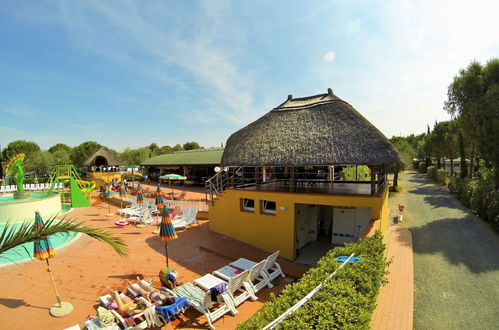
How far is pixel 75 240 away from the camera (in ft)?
39.3

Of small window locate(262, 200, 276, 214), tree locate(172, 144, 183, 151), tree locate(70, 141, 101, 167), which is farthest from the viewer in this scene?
tree locate(172, 144, 183, 151)

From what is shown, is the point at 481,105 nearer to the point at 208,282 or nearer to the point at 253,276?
the point at 253,276

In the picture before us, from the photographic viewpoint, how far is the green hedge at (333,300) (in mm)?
3521

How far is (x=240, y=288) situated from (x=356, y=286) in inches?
160

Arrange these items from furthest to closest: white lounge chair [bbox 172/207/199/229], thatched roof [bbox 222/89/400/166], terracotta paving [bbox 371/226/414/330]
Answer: white lounge chair [bbox 172/207/199/229]
thatched roof [bbox 222/89/400/166]
terracotta paving [bbox 371/226/414/330]

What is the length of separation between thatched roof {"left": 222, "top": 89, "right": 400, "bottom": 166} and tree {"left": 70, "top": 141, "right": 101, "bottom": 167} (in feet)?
171

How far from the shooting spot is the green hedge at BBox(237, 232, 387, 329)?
3.52 metres

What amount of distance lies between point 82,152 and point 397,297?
6183cm

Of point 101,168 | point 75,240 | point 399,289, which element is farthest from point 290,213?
point 101,168

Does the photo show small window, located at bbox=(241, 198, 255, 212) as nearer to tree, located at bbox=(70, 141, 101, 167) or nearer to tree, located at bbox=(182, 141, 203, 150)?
tree, located at bbox=(70, 141, 101, 167)

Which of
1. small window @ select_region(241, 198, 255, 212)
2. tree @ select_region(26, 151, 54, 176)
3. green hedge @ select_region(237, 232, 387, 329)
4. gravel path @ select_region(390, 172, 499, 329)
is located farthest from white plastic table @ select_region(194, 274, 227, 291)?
tree @ select_region(26, 151, 54, 176)

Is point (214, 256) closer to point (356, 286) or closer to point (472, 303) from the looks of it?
point (356, 286)

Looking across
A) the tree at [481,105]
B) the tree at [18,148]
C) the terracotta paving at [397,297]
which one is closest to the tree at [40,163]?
the tree at [18,148]

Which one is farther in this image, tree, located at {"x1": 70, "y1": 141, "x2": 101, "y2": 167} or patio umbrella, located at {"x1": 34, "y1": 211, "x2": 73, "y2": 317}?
tree, located at {"x1": 70, "y1": 141, "x2": 101, "y2": 167}
